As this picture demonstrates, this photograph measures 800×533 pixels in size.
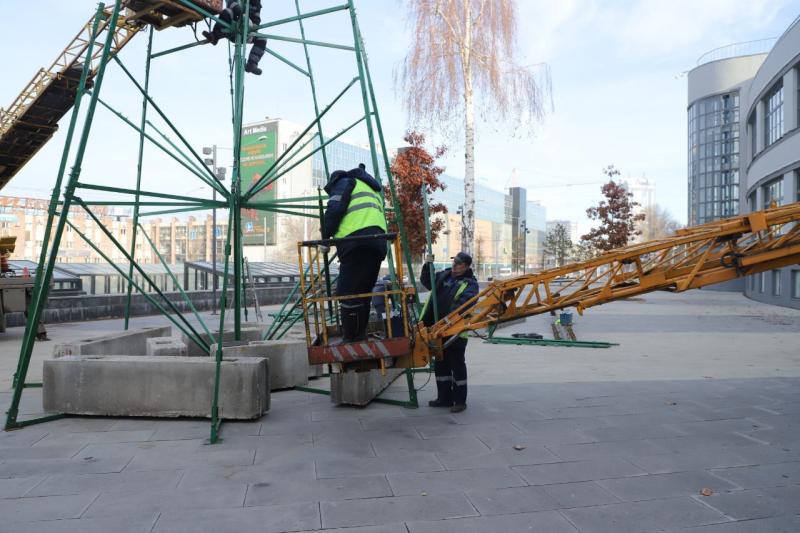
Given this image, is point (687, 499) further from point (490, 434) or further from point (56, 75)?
point (56, 75)

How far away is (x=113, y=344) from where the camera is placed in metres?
7.62

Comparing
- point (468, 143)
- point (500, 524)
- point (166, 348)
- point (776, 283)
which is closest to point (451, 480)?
point (500, 524)

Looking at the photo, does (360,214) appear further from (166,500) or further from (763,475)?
(763,475)

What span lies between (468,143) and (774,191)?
15.8m

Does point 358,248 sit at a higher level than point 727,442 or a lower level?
higher

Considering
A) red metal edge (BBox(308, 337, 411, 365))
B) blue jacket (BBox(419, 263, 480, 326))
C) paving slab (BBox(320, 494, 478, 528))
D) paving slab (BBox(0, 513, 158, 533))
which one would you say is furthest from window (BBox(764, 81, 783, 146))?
paving slab (BBox(0, 513, 158, 533))

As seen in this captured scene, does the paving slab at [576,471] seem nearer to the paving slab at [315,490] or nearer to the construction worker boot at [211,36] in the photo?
the paving slab at [315,490]

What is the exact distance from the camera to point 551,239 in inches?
2227

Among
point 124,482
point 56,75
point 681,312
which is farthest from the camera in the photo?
point 681,312

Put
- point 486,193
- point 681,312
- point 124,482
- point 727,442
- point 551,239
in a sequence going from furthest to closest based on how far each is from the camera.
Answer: point 486,193
point 551,239
point 681,312
point 727,442
point 124,482

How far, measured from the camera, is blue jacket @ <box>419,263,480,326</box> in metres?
6.54

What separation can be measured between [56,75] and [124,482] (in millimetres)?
12603

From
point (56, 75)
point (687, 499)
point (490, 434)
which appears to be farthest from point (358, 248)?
point (56, 75)

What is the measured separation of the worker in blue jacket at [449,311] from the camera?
6.50m
